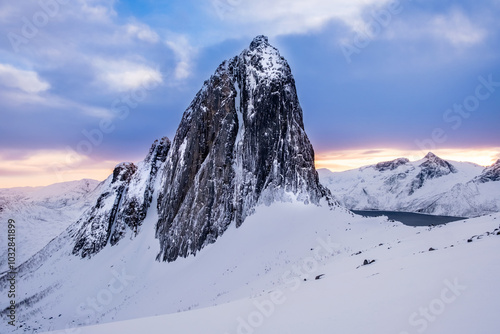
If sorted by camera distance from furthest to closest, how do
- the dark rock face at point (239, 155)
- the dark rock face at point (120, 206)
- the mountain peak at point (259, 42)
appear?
the dark rock face at point (120, 206) < the mountain peak at point (259, 42) < the dark rock face at point (239, 155)

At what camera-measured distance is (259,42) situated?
4019 centimetres

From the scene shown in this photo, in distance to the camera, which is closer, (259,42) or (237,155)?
(237,155)

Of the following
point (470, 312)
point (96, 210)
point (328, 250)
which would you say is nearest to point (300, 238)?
point (328, 250)

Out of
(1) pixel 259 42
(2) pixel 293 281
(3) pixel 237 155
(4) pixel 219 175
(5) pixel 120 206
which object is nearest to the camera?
(2) pixel 293 281

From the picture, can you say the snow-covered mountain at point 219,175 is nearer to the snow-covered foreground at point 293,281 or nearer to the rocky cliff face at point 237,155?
the rocky cliff face at point 237,155

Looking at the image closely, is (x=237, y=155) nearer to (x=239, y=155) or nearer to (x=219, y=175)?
(x=239, y=155)

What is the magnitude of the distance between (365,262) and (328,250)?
30.5ft

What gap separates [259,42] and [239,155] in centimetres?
1574

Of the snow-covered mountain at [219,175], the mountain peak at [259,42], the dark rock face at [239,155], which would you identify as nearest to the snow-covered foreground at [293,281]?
the snow-covered mountain at [219,175]

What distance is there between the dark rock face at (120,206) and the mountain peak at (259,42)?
26.9 meters

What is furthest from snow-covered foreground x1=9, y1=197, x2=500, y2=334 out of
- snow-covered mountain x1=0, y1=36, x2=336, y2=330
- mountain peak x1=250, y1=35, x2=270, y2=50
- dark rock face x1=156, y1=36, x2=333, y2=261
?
mountain peak x1=250, y1=35, x2=270, y2=50

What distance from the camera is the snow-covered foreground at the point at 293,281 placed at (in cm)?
661

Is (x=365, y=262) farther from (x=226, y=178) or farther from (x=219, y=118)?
(x=219, y=118)

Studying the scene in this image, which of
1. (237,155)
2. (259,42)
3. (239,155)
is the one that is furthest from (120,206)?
(259,42)
